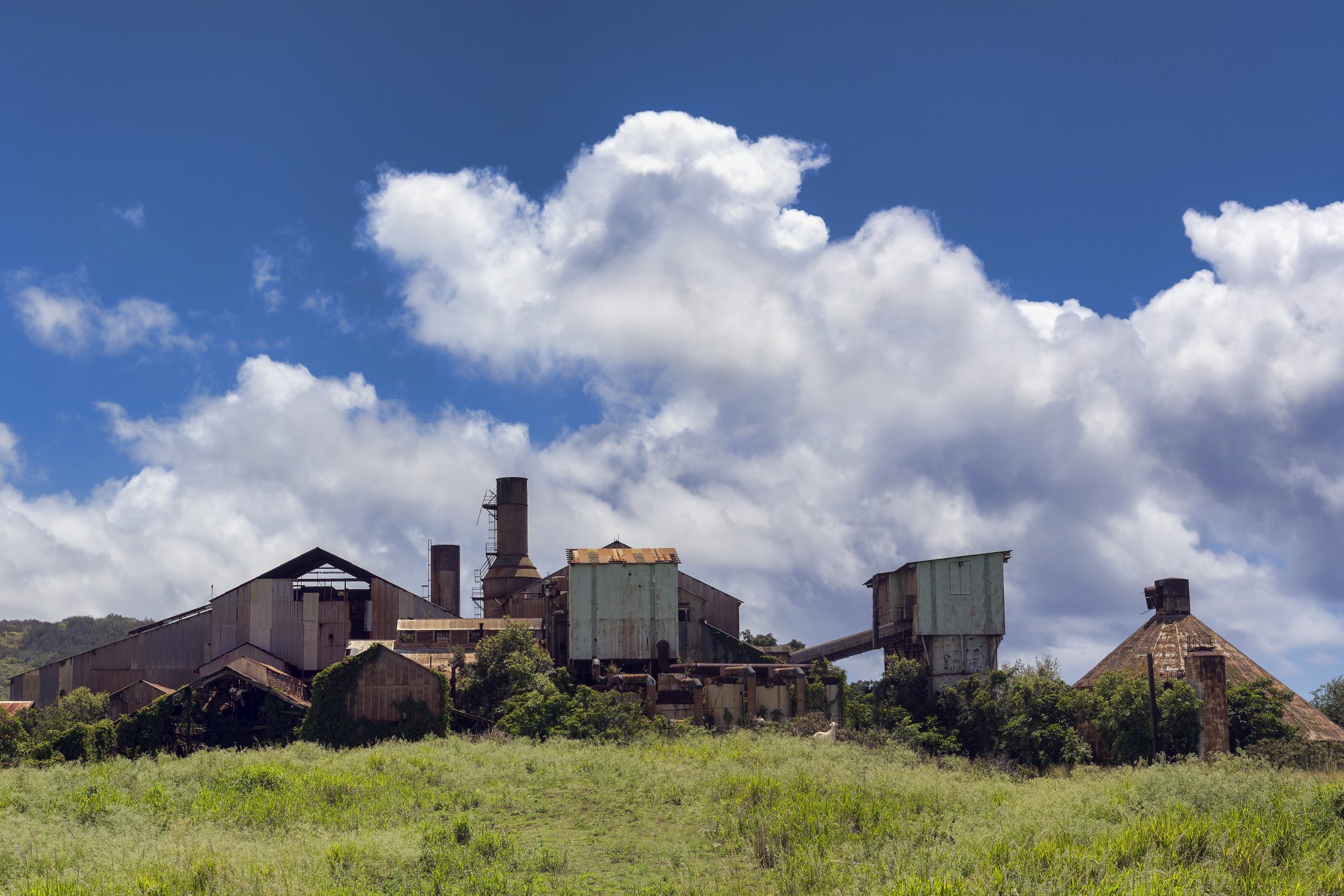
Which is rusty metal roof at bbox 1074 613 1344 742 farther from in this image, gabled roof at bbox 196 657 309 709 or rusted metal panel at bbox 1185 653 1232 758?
gabled roof at bbox 196 657 309 709

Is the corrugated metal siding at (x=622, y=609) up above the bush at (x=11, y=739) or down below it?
above

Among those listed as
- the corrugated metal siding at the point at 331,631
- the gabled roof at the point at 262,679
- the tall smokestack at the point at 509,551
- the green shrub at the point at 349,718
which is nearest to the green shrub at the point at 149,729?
the gabled roof at the point at 262,679

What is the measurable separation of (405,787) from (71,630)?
13128 centimetres

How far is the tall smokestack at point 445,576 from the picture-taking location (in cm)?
6456

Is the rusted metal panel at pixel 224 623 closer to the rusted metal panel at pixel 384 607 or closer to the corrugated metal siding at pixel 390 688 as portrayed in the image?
the rusted metal panel at pixel 384 607

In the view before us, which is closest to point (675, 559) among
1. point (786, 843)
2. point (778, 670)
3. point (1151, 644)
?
point (778, 670)

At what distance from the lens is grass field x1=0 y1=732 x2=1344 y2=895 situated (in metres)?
17.7

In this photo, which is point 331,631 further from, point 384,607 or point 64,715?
point 64,715

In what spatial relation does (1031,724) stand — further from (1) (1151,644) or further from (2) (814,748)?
(2) (814,748)

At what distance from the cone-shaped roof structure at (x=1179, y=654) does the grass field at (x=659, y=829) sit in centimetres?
1358

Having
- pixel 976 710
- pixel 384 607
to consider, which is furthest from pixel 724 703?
pixel 384 607

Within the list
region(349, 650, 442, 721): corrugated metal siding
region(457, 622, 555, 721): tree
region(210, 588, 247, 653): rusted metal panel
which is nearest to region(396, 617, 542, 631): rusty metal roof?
region(457, 622, 555, 721): tree

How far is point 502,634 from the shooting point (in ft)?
145

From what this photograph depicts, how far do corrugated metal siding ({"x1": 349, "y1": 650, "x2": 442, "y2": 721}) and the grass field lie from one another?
927cm
